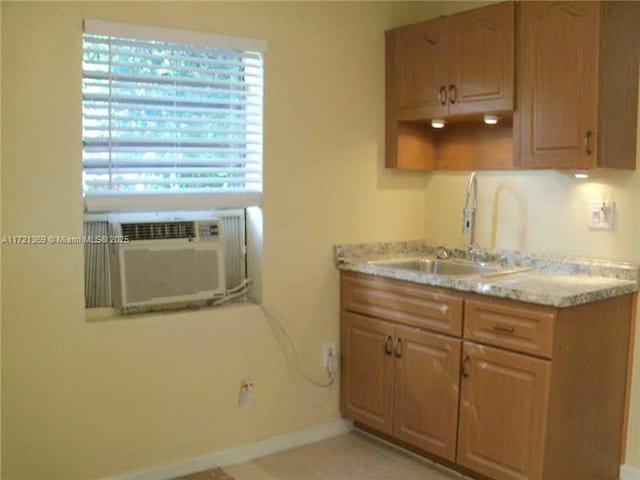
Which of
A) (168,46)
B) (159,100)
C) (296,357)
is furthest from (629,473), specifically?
(168,46)

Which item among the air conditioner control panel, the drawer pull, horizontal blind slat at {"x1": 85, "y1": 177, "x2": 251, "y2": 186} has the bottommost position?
the drawer pull

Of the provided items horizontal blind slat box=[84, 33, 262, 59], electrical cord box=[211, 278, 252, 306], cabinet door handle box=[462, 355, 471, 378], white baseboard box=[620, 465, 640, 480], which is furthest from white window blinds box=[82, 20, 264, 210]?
white baseboard box=[620, 465, 640, 480]

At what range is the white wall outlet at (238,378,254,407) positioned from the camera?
3322 mm

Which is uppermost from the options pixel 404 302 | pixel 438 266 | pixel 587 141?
pixel 587 141

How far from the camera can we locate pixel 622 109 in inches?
114

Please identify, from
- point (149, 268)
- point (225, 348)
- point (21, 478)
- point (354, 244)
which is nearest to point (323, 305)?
point (354, 244)

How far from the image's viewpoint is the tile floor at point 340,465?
10.5 feet

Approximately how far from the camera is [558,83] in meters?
2.92

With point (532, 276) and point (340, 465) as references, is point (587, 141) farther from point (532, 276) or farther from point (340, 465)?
point (340, 465)

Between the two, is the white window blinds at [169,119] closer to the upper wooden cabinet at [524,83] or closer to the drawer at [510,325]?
the upper wooden cabinet at [524,83]

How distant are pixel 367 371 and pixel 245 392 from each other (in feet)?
2.02

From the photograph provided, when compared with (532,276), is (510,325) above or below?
below

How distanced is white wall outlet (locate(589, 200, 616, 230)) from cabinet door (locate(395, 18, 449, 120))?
813 mm

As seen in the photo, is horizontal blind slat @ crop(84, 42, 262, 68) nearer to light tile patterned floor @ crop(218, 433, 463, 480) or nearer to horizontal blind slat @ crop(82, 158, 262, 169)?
horizontal blind slat @ crop(82, 158, 262, 169)
